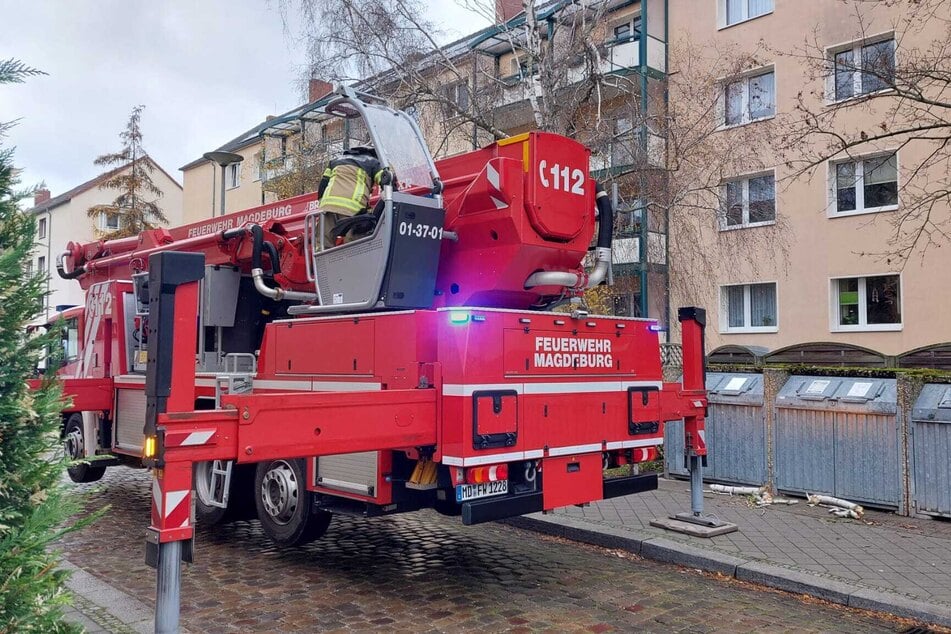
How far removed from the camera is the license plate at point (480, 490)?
5219mm

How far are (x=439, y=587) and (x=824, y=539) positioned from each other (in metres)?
3.54

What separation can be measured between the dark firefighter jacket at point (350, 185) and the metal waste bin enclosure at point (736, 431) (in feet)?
16.6

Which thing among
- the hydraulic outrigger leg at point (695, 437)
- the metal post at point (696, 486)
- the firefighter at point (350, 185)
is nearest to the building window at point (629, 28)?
the hydraulic outrigger leg at point (695, 437)

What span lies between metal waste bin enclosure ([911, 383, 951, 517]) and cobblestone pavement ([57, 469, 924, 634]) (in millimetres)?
2819

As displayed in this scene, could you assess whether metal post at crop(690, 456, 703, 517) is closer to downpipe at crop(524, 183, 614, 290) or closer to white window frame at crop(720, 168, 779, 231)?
downpipe at crop(524, 183, 614, 290)

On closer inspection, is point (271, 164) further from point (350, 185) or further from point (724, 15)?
point (350, 185)

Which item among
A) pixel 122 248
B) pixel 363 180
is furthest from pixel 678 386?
pixel 122 248

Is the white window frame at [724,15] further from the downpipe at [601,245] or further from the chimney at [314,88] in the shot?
the downpipe at [601,245]

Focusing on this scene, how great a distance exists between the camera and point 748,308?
67.6ft

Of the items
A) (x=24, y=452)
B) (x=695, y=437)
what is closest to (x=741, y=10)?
(x=695, y=437)

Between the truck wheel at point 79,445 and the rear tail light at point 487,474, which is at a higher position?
the rear tail light at point 487,474

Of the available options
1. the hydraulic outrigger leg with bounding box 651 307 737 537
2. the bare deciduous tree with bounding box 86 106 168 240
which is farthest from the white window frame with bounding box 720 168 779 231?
the bare deciduous tree with bounding box 86 106 168 240

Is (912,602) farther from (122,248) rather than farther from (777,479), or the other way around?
(122,248)

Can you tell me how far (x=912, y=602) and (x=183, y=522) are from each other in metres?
4.71
